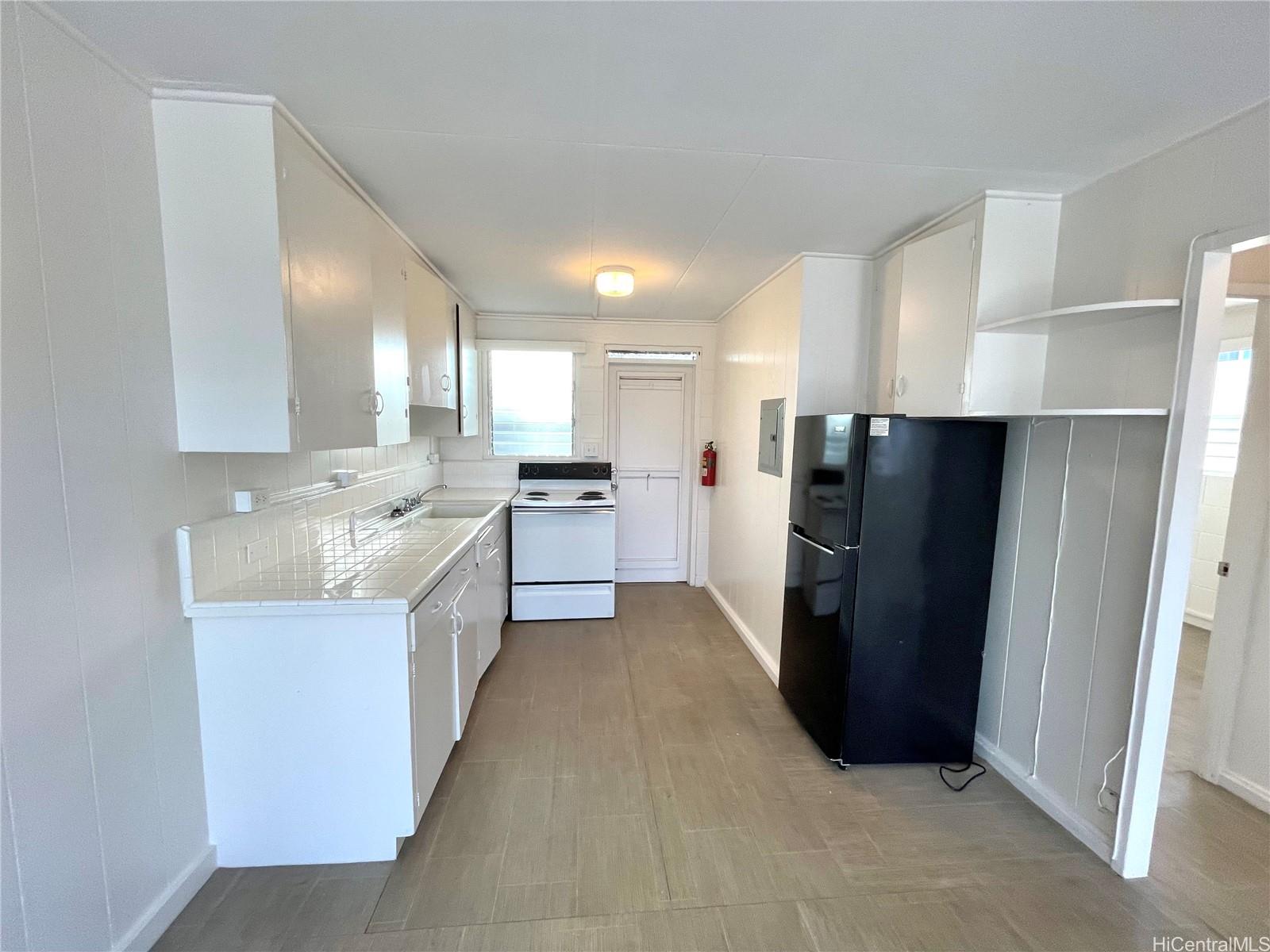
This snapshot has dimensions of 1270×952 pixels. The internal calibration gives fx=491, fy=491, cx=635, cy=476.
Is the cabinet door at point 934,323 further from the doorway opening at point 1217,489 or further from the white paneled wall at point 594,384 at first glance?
the doorway opening at point 1217,489

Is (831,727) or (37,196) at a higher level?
(37,196)

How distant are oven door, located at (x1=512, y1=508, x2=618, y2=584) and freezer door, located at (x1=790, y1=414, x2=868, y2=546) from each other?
1.59 metres

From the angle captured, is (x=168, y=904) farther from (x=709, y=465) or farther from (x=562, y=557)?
(x=709, y=465)

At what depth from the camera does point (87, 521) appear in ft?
3.92

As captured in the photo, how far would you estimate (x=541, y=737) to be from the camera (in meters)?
2.37

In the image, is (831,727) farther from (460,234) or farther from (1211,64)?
(460,234)

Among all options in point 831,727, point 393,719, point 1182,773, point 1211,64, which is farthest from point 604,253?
point 1182,773

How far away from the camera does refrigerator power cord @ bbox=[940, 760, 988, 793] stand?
209cm

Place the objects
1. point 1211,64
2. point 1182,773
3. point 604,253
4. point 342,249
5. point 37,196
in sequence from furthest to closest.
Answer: point 604,253 → point 1182,773 → point 342,249 → point 1211,64 → point 37,196

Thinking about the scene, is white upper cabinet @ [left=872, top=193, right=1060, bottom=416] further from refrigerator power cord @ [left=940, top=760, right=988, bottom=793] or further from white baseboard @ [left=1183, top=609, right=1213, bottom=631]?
white baseboard @ [left=1183, top=609, right=1213, bottom=631]

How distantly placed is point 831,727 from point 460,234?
2928 mm

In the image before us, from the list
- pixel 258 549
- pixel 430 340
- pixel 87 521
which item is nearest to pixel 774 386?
pixel 430 340

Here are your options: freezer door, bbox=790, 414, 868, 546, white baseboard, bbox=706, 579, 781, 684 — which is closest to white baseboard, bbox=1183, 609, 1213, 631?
white baseboard, bbox=706, 579, 781, 684

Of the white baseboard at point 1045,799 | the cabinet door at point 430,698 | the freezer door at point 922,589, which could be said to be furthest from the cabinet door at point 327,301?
the white baseboard at point 1045,799
